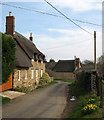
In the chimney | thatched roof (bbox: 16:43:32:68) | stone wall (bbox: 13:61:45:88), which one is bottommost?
stone wall (bbox: 13:61:45:88)

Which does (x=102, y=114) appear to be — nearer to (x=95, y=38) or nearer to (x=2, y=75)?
(x=2, y=75)

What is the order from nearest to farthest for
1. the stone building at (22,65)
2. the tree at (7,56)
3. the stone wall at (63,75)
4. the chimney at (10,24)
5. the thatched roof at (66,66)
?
the tree at (7,56) → the stone building at (22,65) → the chimney at (10,24) → the stone wall at (63,75) → the thatched roof at (66,66)

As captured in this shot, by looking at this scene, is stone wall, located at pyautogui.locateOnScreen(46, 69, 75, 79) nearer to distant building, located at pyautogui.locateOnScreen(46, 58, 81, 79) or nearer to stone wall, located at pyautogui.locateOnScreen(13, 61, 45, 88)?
distant building, located at pyautogui.locateOnScreen(46, 58, 81, 79)

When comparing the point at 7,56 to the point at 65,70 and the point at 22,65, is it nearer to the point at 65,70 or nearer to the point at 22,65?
Result: the point at 22,65

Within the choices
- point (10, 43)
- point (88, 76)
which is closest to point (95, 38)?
point (88, 76)

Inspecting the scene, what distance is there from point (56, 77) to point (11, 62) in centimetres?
3719

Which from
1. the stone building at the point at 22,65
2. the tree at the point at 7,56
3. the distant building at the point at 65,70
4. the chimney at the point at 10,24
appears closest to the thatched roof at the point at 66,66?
the distant building at the point at 65,70

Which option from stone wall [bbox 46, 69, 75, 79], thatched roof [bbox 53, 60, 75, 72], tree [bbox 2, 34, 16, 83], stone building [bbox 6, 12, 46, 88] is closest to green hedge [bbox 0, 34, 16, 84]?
tree [bbox 2, 34, 16, 83]

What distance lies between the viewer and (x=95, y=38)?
682 inches

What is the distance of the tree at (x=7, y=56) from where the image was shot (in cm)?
1137

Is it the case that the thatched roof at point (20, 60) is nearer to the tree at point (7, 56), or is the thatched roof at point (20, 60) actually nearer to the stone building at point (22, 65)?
the stone building at point (22, 65)

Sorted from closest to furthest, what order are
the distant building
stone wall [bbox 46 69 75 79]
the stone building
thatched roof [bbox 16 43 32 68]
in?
thatched roof [bbox 16 43 32 68] → the stone building → stone wall [bbox 46 69 75 79] → the distant building

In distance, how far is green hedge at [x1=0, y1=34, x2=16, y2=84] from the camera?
11.4 metres

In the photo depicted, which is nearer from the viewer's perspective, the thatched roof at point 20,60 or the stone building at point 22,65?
the thatched roof at point 20,60
